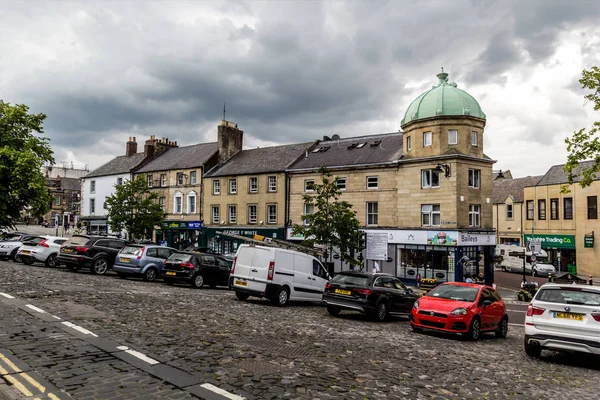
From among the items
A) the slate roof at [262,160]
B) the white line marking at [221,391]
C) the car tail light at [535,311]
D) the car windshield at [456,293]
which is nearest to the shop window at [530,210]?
the slate roof at [262,160]

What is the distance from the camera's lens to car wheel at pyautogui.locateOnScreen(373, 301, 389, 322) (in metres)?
14.8

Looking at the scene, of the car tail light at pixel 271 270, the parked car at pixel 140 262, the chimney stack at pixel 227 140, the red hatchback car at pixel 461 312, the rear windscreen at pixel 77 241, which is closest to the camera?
the red hatchback car at pixel 461 312

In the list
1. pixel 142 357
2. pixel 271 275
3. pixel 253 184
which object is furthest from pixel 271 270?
pixel 253 184

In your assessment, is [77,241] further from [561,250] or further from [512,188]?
[512,188]

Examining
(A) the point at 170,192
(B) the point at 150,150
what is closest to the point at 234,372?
(A) the point at 170,192

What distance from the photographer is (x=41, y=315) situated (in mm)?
10391

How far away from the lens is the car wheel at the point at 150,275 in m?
21.8

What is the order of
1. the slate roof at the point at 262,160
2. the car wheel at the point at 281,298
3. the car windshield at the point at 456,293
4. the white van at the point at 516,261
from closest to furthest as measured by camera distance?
the car windshield at the point at 456,293 < the car wheel at the point at 281,298 < the slate roof at the point at 262,160 < the white van at the point at 516,261

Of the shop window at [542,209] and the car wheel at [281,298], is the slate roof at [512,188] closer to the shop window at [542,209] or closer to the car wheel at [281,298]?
the shop window at [542,209]

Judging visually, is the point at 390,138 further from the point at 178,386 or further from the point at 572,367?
the point at 178,386

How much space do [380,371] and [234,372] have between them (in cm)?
245

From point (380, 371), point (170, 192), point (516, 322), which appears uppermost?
point (170, 192)

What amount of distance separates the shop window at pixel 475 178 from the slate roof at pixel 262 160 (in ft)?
49.4

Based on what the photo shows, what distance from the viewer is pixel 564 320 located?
32.1 ft
